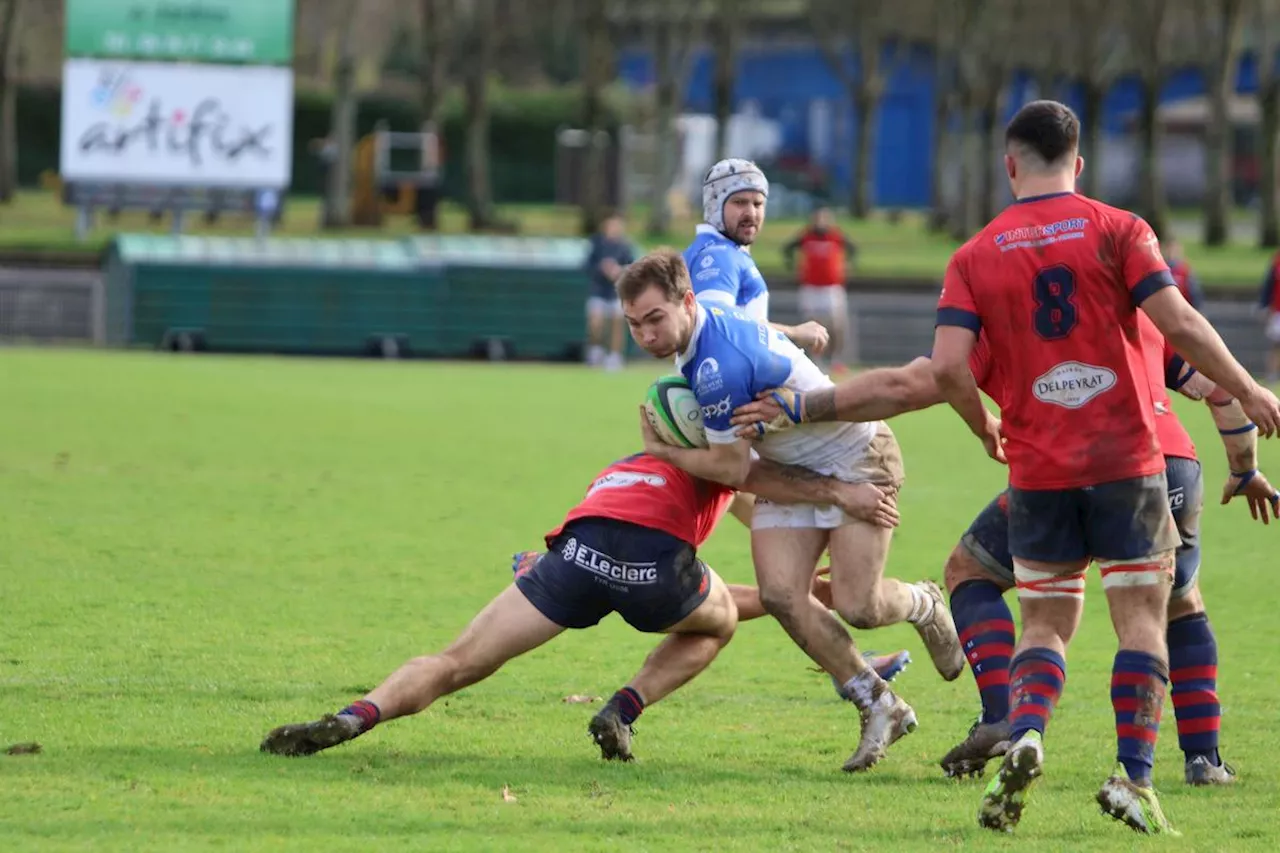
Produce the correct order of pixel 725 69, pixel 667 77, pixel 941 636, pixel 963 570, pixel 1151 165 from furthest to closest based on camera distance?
pixel 667 77
pixel 725 69
pixel 1151 165
pixel 941 636
pixel 963 570

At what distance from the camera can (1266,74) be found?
157 ft

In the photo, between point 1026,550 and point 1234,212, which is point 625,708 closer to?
point 1026,550

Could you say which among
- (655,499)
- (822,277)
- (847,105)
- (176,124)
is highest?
(655,499)

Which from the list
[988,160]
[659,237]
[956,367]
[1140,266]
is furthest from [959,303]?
[988,160]

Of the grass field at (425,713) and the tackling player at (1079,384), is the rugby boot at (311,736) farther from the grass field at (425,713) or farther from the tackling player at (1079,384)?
the tackling player at (1079,384)

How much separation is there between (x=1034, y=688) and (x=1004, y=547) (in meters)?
0.84

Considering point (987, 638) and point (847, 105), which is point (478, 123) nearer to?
point (847, 105)

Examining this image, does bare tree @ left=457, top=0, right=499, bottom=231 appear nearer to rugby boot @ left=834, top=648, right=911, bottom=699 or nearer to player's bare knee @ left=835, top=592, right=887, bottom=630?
rugby boot @ left=834, top=648, right=911, bottom=699

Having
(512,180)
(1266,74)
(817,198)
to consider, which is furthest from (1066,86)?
(1266,74)

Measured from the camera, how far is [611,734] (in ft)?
23.1

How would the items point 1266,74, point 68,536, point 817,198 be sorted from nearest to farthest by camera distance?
point 68,536 → point 1266,74 → point 817,198

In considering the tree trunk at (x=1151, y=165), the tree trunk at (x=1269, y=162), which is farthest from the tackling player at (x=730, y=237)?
the tree trunk at (x=1269, y=162)

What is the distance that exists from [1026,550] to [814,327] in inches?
74.8

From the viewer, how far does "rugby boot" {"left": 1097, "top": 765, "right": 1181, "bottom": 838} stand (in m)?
5.95
